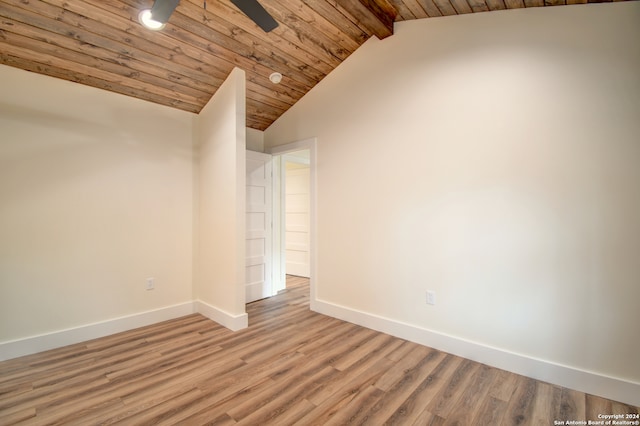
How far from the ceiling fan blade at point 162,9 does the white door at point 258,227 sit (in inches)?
88.6

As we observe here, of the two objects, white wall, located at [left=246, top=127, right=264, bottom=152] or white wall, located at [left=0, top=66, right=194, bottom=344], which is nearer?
white wall, located at [left=0, top=66, right=194, bottom=344]

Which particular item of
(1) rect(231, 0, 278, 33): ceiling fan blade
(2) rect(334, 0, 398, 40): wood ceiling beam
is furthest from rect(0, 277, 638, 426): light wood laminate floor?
(2) rect(334, 0, 398, 40): wood ceiling beam

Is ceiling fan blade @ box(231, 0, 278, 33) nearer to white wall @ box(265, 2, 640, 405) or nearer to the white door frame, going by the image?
white wall @ box(265, 2, 640, 405)

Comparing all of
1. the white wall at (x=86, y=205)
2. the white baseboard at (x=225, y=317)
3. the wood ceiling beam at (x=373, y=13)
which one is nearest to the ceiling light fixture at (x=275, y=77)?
the wood ceiling beam at (x=373, y=13)

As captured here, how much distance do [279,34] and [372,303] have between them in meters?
2.89

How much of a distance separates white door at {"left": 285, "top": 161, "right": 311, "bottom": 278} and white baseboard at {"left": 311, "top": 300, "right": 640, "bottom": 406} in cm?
252

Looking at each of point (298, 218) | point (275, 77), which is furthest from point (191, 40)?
point (298, 218)

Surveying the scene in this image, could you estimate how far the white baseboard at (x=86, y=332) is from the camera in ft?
8.05

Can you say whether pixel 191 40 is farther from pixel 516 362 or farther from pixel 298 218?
pixel 516 362

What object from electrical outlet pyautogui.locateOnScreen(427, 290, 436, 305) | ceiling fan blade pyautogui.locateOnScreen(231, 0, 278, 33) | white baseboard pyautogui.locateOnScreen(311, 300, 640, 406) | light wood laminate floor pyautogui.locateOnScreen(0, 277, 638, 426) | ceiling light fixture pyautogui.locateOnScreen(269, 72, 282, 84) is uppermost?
ceiling light fixture pyautogui.locateOnScreen(269, 72, 282, 84)

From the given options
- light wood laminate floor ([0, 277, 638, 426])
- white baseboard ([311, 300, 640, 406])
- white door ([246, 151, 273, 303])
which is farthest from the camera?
white door ([246, 151, 273, 303])

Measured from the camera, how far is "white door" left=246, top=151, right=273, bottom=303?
4.03m

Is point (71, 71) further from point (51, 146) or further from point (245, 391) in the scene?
point (245, 391)

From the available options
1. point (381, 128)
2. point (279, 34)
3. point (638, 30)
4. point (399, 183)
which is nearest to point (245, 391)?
point (399, 183)
